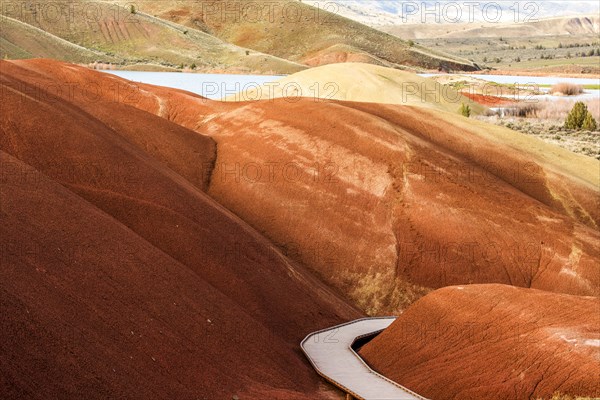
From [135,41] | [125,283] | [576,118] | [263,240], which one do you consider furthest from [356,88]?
[135,41]

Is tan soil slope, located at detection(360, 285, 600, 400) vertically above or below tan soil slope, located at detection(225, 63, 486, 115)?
below

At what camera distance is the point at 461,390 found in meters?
15.5

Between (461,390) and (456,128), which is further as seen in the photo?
(456,128)

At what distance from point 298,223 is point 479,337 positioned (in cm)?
1123

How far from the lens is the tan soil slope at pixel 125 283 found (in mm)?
11742

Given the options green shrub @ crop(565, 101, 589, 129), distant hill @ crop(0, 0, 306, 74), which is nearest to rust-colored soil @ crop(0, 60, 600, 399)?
green shrub @ crop(565, 101, 589, 129)

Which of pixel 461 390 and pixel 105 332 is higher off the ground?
pixel 105 332

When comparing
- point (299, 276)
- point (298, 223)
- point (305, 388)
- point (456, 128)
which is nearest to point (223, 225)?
point (299, 276)

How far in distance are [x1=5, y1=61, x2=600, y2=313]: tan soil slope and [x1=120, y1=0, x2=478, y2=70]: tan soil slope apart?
275ft

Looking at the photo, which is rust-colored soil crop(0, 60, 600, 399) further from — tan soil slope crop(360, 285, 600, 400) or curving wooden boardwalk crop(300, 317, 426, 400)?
curving wooden boardwalk crop(300, 317, 426, 400)

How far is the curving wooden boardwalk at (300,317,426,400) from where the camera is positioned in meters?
15.4

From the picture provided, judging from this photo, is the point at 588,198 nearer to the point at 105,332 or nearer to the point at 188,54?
the point at 105,332

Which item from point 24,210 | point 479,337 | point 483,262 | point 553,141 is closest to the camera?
point 24,210

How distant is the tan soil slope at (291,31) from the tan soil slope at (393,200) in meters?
83.9
